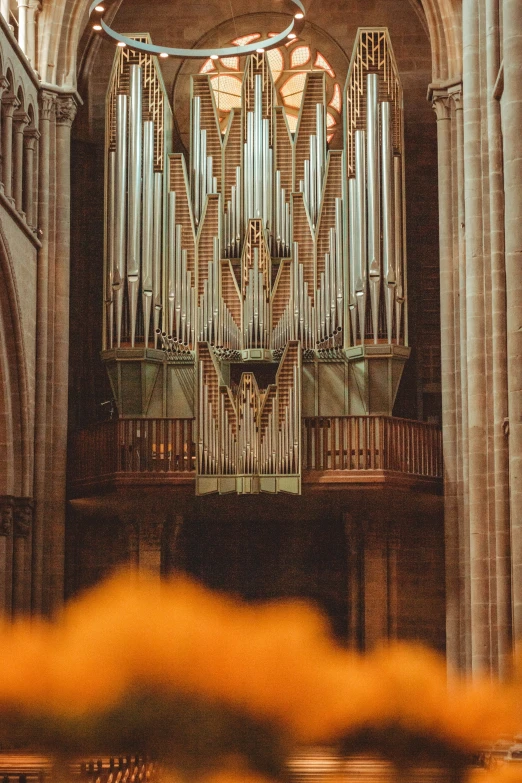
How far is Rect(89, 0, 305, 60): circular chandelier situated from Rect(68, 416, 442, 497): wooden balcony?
233 inches

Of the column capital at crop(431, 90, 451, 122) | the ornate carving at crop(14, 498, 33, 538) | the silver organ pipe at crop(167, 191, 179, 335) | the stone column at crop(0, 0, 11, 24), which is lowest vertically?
the ornate carving at crop(14, 498, 33, 538)

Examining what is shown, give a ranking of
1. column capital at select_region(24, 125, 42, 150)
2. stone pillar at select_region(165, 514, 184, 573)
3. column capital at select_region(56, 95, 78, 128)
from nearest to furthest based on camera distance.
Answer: column capital at select_region(24, 125, 42, 150), column capital at select_region(56, 95, 78, 128), stone pillar at select_region(165, 514, 184, 573)

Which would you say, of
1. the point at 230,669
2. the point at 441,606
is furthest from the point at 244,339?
the point at 230,669

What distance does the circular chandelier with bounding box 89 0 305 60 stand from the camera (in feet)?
73.4

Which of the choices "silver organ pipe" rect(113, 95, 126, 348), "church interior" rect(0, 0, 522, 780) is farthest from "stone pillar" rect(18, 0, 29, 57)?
"silver organ pipe" rect(113, 95, 126, 348)

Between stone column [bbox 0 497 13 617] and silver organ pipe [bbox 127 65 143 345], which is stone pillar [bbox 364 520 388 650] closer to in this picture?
silver organ pipe [bbox 127 65 143 345]

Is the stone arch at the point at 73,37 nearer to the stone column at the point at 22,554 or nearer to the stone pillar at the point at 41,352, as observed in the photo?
the stone pillar at the point at 41,352

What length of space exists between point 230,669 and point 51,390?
16.0 meters

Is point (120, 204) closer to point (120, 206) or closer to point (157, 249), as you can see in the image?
point (120, 206)

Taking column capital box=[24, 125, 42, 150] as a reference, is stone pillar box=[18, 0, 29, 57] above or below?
above

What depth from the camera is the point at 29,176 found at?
24.5 metres

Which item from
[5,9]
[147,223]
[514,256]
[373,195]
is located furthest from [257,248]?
[514,256]

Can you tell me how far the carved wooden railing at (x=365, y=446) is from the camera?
2381cm

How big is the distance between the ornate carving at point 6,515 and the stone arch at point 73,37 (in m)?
7.22
